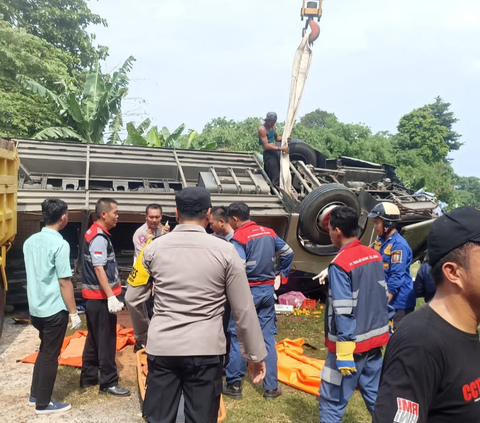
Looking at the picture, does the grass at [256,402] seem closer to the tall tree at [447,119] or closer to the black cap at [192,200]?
the black cap at [192,200]

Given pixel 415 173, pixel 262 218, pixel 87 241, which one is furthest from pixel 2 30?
pixel 415 173

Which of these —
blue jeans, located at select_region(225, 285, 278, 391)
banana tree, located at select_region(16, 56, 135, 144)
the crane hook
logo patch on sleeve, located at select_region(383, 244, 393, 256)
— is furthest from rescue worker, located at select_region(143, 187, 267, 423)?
banana tree, located at select_region(16, 56, 135, 144)

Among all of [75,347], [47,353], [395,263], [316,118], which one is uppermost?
[316,118]

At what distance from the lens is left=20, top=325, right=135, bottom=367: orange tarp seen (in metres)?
4.51

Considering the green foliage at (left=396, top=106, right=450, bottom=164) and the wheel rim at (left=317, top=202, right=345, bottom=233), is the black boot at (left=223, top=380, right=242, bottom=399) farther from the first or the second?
the green foliage at (left=396, top=106, right=450, bottom=164)

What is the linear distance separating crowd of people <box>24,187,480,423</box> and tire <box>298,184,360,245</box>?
1624 mm

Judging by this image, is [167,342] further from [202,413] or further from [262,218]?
[262,218]

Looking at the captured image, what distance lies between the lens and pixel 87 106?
12492 mm

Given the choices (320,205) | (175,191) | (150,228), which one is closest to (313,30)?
(320,205)

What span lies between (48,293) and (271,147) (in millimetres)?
4598

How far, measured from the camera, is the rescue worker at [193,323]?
2.18m

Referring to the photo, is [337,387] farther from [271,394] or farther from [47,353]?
[47,353]

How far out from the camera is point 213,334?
2.22m

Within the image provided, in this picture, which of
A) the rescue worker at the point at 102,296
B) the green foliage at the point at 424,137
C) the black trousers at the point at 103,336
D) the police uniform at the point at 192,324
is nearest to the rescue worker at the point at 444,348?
the police uniform at the point at 192,324
